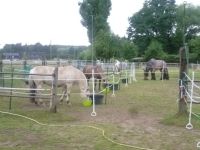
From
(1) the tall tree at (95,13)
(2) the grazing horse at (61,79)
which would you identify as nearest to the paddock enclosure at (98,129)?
(2) the grazing horse at (61,79)

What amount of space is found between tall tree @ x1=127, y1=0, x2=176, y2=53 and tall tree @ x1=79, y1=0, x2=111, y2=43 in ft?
85.2

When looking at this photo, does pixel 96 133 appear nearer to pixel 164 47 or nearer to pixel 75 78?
pixel 75 78

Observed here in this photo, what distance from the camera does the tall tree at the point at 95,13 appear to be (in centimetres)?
4394

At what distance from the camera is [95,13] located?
1809 inches

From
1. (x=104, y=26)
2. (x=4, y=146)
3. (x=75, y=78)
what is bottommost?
(x=4, y=146)

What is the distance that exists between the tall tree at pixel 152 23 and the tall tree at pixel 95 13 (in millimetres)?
25977

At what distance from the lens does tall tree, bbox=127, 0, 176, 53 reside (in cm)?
7150

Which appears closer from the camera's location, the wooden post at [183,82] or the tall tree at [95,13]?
the wooden post at [183,82]

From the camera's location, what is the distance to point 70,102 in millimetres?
13117

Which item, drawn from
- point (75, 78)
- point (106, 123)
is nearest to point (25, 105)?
point (75, 78)

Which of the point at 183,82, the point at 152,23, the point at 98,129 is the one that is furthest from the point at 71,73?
the point at 152,23

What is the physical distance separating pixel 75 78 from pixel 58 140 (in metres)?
5.73

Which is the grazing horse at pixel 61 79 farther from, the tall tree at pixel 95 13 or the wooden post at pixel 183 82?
the tall tree at pixel 95 13

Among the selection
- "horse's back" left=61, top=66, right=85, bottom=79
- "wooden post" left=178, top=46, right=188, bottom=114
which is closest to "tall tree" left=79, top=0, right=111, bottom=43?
"horse's back" left=61, top=66, right=85, bottom=79
